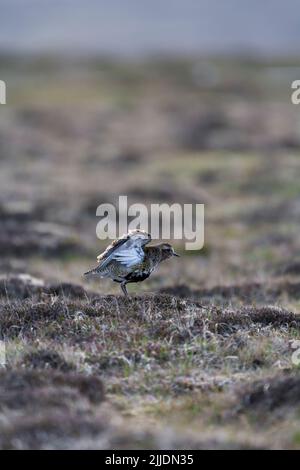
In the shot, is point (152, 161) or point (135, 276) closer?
point (135, 276)

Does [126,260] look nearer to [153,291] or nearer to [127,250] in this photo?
[127,250]

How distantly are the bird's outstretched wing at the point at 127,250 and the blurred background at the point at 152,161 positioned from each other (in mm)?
5697

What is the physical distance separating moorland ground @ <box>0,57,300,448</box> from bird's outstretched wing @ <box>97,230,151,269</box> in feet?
1.64

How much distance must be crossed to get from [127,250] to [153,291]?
3897 millimetres

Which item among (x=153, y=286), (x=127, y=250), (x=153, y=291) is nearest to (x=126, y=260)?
(x=127, y=250)

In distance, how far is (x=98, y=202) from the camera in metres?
29.4

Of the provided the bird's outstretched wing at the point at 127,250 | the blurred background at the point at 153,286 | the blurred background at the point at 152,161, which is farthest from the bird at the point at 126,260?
the blurred background at the point at 152,161

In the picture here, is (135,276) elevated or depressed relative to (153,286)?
depressed

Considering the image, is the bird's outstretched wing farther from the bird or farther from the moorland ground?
the moorland ground

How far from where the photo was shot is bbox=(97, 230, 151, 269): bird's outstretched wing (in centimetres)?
1169

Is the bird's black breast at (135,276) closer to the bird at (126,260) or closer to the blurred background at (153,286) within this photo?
the bird at (126,260)

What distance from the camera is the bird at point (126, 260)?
1170 centimetres

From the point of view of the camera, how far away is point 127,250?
11758 millimetres

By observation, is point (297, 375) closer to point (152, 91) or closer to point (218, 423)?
point (218, 423)
